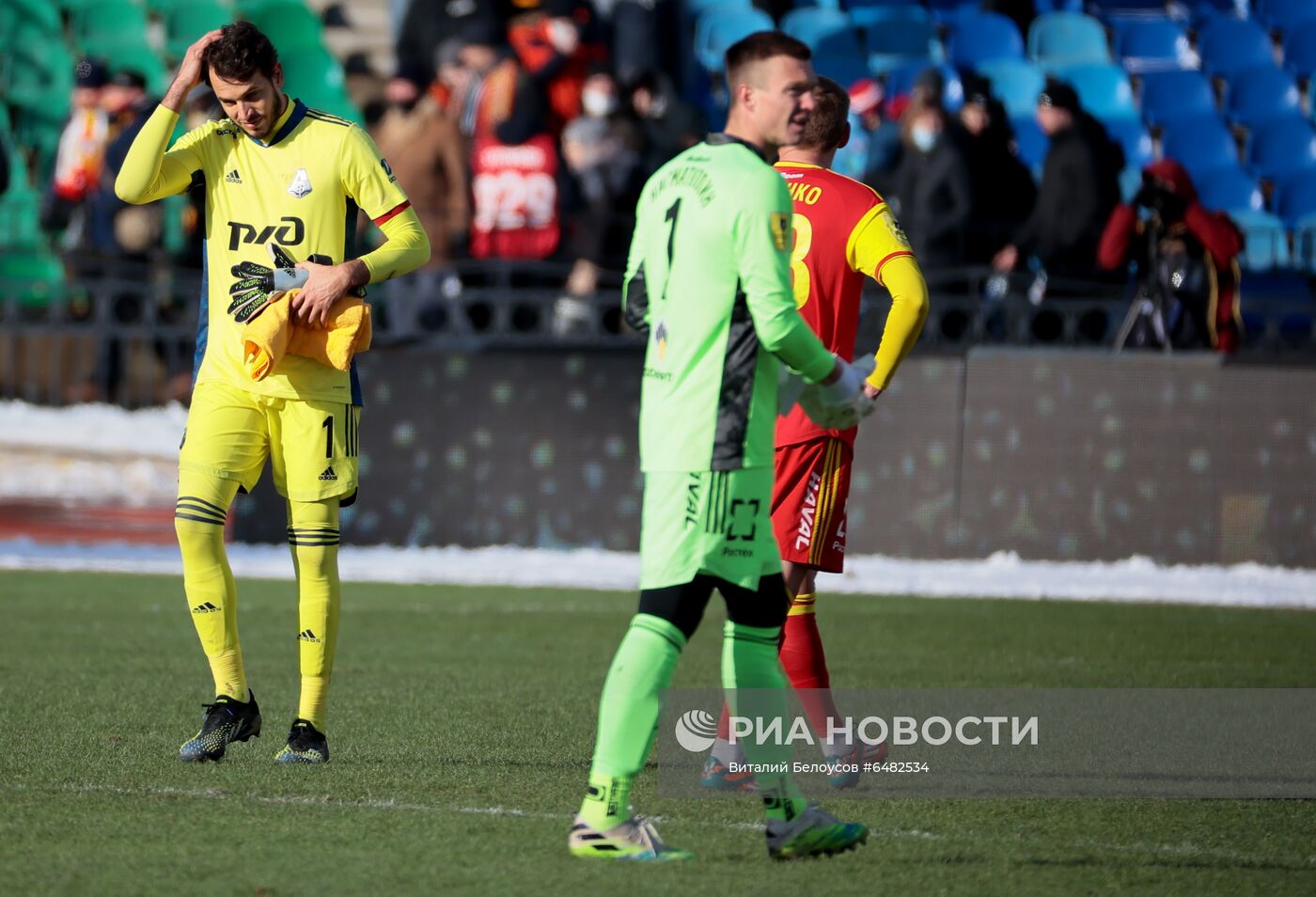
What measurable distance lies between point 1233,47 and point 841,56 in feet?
13.6

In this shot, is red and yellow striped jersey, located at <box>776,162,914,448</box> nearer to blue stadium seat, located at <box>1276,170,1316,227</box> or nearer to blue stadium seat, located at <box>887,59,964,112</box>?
blue stadium seat, located at <box>887,59,964,112</box>

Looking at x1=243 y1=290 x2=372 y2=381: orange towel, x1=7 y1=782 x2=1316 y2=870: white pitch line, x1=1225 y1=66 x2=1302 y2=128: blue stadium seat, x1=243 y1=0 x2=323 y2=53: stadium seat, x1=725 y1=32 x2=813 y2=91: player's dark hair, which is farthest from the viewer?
x1=243 y1=0 x2=323 y2=53: stadium seat

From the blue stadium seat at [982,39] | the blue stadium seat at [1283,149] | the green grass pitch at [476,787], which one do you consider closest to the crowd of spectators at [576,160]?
the blue stadium seat at [982,39]

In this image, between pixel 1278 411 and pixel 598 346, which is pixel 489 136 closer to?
pixel 598 346

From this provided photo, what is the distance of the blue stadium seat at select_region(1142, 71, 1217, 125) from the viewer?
2023 centimetres

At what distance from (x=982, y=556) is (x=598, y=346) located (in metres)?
2.88

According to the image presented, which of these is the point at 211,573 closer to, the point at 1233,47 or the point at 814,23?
the point at 814,23

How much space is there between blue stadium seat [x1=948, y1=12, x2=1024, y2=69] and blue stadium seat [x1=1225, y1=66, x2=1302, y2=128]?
7.12ft

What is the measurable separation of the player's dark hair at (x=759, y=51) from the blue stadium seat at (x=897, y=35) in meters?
15.6

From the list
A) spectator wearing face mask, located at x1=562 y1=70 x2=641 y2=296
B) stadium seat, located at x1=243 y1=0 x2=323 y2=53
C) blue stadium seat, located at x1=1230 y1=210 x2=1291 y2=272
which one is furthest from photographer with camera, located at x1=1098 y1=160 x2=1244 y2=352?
stadium seat, located at x1=243 y1=0 x2=323 y2=53

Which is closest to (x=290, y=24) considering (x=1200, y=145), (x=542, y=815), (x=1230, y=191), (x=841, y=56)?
(x=841, y=56)

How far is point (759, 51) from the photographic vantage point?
4.92 meters

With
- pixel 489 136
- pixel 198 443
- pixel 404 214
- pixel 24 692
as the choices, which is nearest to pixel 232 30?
pixel 404 214

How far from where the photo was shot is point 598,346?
1372 cm
